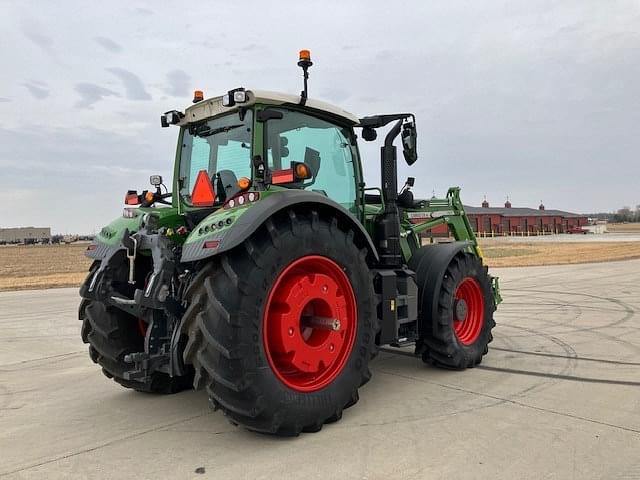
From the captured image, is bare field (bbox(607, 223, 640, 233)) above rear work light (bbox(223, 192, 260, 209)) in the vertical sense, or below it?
above

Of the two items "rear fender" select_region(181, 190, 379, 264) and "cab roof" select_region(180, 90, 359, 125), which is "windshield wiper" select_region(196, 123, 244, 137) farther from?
"rear fender" select_region(181, 190, 379, 264)

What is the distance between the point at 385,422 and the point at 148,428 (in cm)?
184

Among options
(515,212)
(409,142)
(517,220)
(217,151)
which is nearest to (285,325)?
(217,151)

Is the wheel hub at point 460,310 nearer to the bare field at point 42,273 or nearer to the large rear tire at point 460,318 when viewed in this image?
the large rear tire at point 460,318

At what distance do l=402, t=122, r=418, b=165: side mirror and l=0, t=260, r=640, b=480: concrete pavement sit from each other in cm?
226

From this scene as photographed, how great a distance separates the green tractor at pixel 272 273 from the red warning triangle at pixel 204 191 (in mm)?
16

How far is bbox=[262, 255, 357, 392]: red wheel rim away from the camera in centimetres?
386

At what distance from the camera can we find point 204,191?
4.65m

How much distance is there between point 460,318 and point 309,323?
2172 mm

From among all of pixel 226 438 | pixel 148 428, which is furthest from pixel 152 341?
pixel 226 438

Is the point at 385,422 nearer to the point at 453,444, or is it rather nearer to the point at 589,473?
the point at 453,444

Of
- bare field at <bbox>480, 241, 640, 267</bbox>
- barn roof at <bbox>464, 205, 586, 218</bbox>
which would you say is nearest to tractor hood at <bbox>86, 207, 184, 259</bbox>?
bare field at <bbox>480, 241, 640, 267</bbox>

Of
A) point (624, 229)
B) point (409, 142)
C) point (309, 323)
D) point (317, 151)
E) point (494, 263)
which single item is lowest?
point (494, 263)

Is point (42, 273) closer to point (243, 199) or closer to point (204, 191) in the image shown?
point (204, 191)
